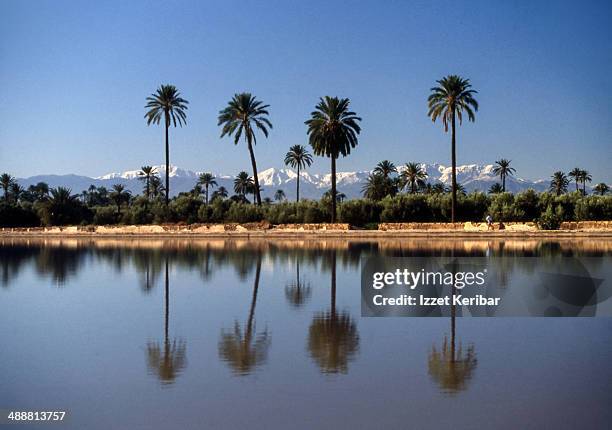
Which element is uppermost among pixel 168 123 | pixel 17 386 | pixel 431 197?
pixel 168 123

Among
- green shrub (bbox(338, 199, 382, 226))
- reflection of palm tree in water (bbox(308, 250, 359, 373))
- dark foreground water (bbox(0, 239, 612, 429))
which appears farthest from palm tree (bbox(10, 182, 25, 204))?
reflection of palm tree in water (bbox(308, 250, 359, 373))

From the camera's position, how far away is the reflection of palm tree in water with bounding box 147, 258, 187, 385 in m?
8.03

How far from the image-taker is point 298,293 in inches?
603

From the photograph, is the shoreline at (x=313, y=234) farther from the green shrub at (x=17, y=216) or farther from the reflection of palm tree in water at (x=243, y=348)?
the reflection of palm tree in water at (x=243, y=348)

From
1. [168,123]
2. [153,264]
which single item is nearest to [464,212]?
[168,123]

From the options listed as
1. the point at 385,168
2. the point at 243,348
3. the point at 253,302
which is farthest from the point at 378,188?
the point at 243,348

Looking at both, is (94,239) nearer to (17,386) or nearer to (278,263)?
(278,263)

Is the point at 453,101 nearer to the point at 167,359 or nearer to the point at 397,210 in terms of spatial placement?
the point at 397,210

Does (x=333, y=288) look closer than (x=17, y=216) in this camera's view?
Yes

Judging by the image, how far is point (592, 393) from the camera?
713 cm

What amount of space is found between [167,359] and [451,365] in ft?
12.6

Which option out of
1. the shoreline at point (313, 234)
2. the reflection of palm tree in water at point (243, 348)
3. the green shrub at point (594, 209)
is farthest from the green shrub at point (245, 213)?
the reflection of palm tree in water at point (243, 348)

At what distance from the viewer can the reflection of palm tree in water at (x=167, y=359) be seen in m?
8.03

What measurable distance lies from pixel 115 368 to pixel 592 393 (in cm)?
584
